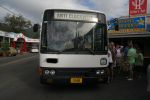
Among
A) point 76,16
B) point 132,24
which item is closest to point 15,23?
point 132,24

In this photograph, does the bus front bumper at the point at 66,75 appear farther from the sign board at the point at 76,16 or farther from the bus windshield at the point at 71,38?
the sign board at the point at 76,16

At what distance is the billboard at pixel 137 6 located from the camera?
16297mm

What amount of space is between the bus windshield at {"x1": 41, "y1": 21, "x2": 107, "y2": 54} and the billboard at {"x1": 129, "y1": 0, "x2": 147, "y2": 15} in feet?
22.4

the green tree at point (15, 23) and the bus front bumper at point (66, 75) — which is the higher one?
the green tree at point (15, 23)

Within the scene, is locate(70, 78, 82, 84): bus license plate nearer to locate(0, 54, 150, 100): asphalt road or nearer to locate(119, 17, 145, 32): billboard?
locate(0, 54, 150, 100): asphalt road

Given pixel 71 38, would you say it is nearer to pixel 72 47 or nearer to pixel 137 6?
pixel 72 47

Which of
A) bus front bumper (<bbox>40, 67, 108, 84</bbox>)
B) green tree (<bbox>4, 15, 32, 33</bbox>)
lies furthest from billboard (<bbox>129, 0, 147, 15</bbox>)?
green tree (<bbox>4, 15, 32, 33</bbox>)

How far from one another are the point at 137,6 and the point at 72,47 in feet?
25.6

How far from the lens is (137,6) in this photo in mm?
16516

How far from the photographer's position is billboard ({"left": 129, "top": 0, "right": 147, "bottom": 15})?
642 inches

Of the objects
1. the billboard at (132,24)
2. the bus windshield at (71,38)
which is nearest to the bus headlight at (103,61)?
the bus windshield at (71,38)

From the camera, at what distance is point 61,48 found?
9.88 metres

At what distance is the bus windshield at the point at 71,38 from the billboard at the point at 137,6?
6.83 metres

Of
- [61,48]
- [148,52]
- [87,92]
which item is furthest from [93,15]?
[148,52]
